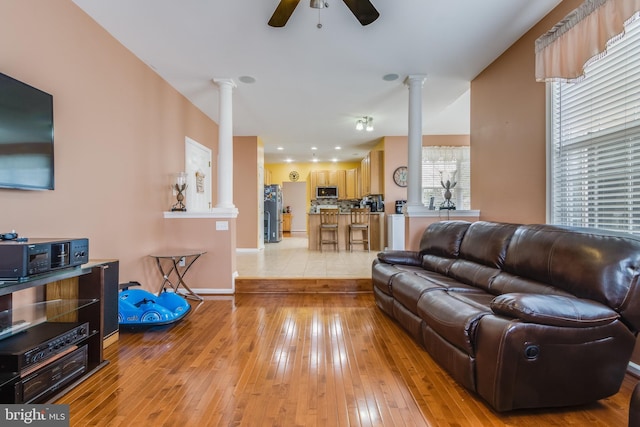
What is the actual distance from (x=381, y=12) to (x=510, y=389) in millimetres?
2872

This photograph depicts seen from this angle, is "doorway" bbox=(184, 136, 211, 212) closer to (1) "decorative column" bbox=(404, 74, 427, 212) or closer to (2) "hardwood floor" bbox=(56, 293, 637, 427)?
(2) "hardwood floor" bbox=(56, 293, 637, 427)

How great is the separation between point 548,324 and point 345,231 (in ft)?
18.3

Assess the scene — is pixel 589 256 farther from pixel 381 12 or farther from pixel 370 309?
pixel 381 12

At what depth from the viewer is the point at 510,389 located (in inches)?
61.9

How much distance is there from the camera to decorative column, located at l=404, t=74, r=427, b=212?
4.03 metres

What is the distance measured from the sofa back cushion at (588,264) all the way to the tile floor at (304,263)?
240 centimetres

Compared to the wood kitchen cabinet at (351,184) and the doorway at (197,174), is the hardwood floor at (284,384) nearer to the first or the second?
the doorway at (197,174)

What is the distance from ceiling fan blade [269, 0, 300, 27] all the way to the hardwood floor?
8.25ft

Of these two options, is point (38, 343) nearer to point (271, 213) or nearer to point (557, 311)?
point (557, 311)

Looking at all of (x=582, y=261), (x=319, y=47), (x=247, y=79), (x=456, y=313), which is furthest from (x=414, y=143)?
(x=456, y=313)

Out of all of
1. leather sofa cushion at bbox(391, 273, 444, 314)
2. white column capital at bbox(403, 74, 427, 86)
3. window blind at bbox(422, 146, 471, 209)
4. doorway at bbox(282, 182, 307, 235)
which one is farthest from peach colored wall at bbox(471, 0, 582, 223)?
doorway at bbox(282, 182, 307, 235)

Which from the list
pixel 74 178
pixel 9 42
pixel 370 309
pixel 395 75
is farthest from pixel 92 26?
pixel 370 309

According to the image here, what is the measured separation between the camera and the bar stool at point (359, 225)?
6.80 m

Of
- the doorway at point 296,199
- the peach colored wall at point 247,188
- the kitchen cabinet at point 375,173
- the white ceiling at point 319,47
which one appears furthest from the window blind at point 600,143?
the doorway at point 296,199
